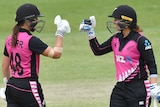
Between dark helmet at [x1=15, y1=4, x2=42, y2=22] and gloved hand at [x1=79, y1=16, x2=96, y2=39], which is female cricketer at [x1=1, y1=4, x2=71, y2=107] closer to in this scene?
dark helmet at [x1=15, y1=4, x2=42, y2=22]

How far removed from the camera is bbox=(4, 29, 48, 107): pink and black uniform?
617 cm

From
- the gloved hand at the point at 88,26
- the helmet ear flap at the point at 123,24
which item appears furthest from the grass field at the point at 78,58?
the helmet ear flap at the point at 123,24

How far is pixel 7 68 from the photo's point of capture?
21.7 feet

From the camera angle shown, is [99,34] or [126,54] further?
[99,34]

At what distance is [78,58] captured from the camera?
1385 cm

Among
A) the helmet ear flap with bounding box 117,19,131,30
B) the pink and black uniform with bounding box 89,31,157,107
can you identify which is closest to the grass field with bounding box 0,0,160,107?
the pink and black uniform with bounding box 89,31,157,107

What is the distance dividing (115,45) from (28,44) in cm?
118

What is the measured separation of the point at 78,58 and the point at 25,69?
7.67 metres

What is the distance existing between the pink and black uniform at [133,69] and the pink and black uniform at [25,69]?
993 mm

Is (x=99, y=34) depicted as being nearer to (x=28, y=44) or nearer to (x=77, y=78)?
(x=77, y=78)

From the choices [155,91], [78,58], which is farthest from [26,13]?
[78,58]

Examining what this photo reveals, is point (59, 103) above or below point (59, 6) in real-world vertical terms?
below

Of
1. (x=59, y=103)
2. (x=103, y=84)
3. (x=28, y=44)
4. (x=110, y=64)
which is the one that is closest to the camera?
(x=28, y=44)

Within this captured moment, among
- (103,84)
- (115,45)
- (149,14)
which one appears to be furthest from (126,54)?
(149,14)
